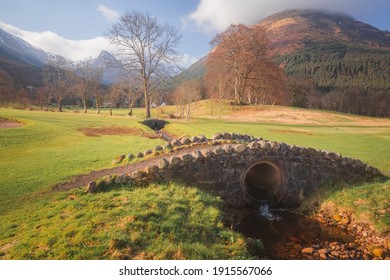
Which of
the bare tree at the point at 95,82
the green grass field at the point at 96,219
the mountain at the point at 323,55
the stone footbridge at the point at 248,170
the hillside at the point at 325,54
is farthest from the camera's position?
the hillside at the point at 325,54

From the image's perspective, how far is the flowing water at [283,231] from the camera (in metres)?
8.08

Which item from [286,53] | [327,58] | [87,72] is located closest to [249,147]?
[87,72]

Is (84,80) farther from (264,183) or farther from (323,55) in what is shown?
(323,55)

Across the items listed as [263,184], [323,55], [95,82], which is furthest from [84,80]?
[323,55]

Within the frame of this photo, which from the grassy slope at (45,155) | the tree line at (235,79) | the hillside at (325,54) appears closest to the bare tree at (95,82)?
the tree line at (235,79)

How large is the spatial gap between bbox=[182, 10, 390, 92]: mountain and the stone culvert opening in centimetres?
4786

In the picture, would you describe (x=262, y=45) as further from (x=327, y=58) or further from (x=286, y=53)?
(x=286, y=53)

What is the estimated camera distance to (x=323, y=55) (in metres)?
119

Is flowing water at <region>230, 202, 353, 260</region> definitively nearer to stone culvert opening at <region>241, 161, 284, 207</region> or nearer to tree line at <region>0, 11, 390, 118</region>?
stone culvert opening at <region>241, 161, 284, 207</region>

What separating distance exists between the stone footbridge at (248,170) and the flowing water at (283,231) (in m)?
1.10

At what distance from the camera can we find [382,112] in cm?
7062

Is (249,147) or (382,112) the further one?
(382,112)

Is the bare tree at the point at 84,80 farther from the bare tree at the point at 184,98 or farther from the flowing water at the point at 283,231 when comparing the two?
the flowing water at the point at 283,231

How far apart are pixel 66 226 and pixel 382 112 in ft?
285
